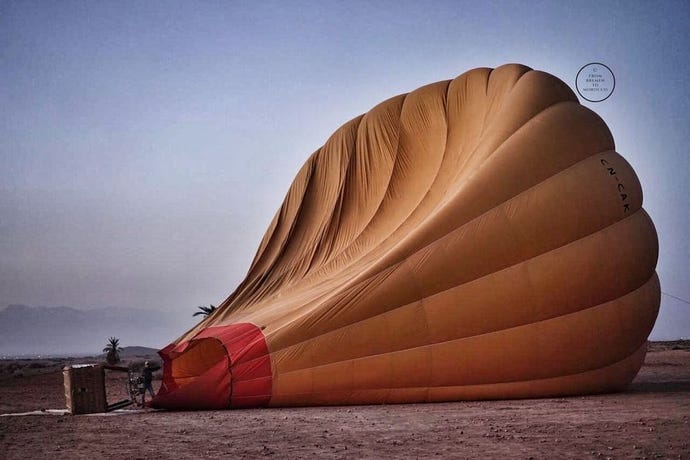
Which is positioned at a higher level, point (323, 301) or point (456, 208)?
point (456, 208)

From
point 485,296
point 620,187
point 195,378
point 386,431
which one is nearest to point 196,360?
point 195,378

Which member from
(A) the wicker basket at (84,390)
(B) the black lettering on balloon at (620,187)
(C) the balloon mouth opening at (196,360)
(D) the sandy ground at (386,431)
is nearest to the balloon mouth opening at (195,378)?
(C) the balloon mouth opening at (196,360)

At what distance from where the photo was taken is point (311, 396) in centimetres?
1256

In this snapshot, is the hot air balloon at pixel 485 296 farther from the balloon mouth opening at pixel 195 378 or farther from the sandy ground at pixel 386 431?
the sandy ground at pixel 386 431

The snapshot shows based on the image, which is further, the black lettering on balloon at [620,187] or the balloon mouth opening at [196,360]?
the balloon mouth opening at [196,360]

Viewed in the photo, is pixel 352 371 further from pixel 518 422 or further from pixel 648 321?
pixel 648 321

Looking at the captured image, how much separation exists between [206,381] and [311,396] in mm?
1756

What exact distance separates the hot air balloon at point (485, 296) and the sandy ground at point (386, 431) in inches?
19.8

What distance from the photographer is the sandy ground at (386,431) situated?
8.23 m

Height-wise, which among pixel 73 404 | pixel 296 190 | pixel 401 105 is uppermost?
pixel 401 105

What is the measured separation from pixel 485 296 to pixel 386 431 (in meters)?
A: 3.95

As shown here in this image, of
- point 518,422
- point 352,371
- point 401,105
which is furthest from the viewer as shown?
point 401,105

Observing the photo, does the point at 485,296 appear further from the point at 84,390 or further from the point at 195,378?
the point at 84,390

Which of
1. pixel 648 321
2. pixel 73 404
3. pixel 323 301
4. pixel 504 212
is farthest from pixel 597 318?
pixel 73 404
